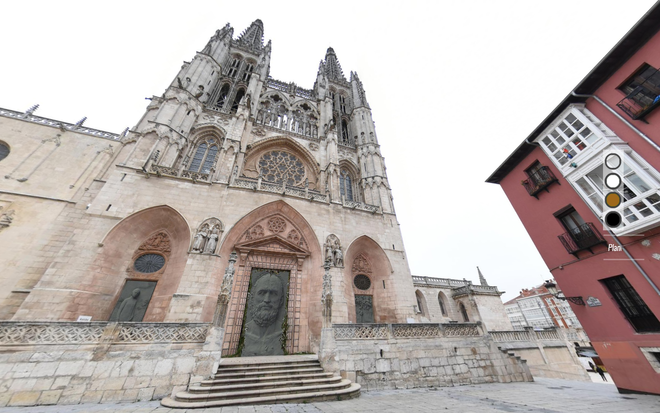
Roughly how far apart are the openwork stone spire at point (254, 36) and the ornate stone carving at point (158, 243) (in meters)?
23.4

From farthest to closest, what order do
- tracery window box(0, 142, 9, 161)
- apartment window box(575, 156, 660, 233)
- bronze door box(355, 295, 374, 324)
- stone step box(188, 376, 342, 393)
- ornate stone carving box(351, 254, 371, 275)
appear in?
ornate stone carving box(351, 254, 371, 275)
bronze door box(355, 295, 374, 324)
tracery window box(0, 142, 9, 161)
apartment window box(575, 156, 660, 233)
stone step box(188, 376, 342, 393)

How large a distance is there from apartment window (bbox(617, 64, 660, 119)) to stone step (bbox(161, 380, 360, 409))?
1188 centimetres

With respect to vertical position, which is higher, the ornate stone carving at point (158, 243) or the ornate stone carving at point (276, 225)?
the ornate stone carving at point (276, 225)

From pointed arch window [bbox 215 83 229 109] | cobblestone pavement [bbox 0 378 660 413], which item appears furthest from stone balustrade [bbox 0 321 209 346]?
pointed arch window [bbox 215 83 229 109]

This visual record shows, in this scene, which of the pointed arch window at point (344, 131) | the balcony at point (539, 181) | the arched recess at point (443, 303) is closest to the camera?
the balcony at point (539, 181)

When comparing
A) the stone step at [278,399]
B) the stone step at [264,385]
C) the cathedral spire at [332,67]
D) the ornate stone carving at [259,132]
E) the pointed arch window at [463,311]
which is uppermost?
the cathedral spire at [332,67]

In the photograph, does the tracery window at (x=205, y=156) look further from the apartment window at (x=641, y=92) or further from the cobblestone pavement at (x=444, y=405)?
the apartment window at (x=641, y=92)

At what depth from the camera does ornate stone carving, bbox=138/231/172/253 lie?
986 centimetres

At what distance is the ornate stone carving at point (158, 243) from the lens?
388 inches

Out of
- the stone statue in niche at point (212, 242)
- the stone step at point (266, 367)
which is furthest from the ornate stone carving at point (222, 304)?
the stone statue in niche at point (212, 242)

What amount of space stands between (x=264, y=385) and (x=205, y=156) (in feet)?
42.6

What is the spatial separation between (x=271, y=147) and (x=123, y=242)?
10.3m

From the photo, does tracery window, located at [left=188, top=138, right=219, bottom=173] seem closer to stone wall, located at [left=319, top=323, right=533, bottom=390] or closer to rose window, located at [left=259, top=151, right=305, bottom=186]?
rose window, located at [left=259, top=151, right=305, bottom=186]

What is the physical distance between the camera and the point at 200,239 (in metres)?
9.61
